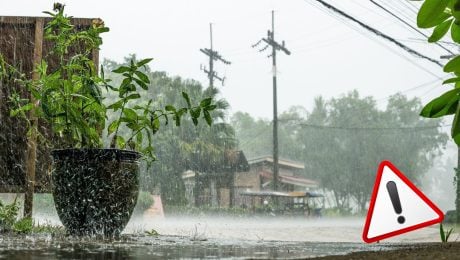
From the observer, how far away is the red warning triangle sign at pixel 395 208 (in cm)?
309

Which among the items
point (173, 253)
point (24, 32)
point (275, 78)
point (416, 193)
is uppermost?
point (275, 78)

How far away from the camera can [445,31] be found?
2.43ft

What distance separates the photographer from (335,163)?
59031mm

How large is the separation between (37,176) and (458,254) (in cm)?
386

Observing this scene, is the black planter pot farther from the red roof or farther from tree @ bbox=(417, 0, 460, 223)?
the red roof

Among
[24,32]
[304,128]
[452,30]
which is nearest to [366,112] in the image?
[304,128]

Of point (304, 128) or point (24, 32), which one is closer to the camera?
point (24, 32)

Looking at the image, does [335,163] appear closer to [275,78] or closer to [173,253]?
[275,78]

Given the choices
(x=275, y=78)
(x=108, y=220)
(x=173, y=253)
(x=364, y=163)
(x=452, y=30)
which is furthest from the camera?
(x=364, y=163)

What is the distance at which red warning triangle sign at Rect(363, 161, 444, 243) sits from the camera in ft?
10.2

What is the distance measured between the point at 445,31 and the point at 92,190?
3444 mm

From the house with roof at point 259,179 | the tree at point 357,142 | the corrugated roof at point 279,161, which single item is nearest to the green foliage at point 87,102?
the house with roof at point 259,179

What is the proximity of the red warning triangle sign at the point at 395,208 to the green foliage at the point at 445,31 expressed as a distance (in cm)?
237

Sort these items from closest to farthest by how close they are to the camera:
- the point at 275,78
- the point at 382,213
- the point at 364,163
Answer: the point at 382,213 → the point at 275,78 → the point at 364,163
